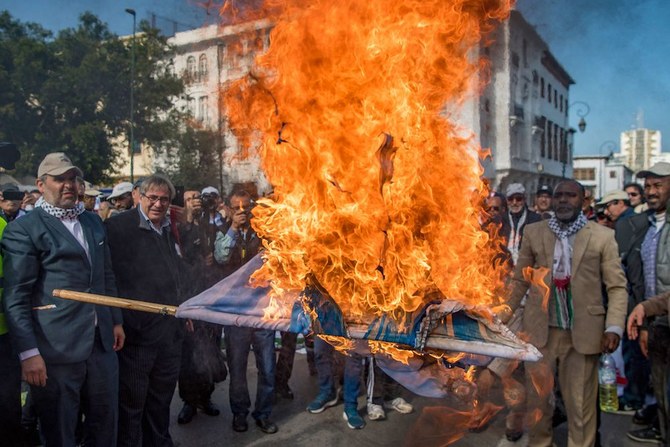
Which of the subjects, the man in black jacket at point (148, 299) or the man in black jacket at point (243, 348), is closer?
the man in black jacket at point (148, 299)

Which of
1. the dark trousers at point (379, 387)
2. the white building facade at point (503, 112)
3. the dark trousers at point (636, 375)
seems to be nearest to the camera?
the dark trousers at point (379, 387)

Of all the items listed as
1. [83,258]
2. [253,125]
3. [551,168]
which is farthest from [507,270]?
[551,168]

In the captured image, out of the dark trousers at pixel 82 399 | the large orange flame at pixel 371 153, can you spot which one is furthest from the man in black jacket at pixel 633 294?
the dark trousers at pixel 82 399

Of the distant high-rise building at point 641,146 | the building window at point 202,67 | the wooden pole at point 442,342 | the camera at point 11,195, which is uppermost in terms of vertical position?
the distant high-rise building at point 641,146

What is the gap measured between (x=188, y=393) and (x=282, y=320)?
243 centimetres

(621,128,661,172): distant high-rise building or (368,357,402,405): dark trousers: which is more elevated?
(621,128,661,172): distant high-rise building

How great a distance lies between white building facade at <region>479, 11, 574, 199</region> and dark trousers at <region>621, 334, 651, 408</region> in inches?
875

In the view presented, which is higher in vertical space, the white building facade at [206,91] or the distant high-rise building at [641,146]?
the distant high-rise building at [641,146]

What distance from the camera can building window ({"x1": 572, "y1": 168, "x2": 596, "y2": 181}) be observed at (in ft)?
191

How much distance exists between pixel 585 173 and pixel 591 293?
61351 mm

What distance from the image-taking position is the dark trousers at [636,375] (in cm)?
567

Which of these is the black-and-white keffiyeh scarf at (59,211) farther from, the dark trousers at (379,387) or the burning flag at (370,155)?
the dark trousers at (379,387)

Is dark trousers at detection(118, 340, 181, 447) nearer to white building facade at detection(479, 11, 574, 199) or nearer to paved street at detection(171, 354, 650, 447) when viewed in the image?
paved street at detection(171, 354, 650, 447)

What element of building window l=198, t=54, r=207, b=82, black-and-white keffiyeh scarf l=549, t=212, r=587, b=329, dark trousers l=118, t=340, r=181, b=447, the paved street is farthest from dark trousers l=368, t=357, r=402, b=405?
building window l=198, t=54, r=207, b=82
